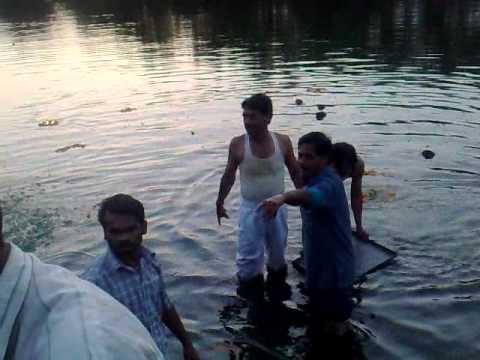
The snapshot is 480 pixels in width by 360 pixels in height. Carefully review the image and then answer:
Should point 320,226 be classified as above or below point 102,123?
above

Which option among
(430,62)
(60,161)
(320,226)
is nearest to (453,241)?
(320,226)

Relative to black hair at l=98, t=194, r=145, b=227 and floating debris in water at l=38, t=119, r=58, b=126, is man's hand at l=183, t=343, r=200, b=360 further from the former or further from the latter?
floating debris in water at l=38, t=119, r=58, b=126

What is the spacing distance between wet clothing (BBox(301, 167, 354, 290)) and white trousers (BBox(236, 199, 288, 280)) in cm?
98

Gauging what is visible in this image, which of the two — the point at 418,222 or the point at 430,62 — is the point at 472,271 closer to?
the point at 418,222

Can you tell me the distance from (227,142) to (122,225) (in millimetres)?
9124

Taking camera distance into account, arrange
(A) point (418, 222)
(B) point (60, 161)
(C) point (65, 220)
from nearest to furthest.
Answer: (A) point (418, 222)
(C) point (65, 220)
(B) point (60, 161)

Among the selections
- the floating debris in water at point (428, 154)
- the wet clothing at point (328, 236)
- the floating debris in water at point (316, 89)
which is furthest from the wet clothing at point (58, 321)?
the floating debris in water at point (316, 89)

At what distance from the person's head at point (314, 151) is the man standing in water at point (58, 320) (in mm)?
3271

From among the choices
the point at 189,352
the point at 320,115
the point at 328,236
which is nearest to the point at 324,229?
the point at 328,236

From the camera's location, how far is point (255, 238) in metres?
5.87

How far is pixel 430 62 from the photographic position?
20.0m

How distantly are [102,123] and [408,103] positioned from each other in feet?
24.0

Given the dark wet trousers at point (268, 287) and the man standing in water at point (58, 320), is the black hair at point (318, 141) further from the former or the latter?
the man standing in water at point (58, 320)

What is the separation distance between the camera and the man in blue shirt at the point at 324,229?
456cm
